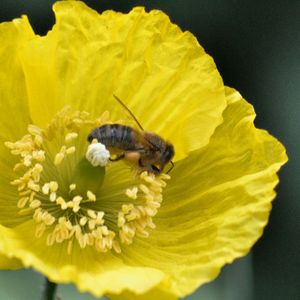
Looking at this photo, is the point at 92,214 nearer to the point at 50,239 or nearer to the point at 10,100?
the point at 50,239

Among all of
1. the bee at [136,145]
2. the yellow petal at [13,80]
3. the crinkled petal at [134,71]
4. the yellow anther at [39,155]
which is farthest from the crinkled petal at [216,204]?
the yellow petal at [13,80]

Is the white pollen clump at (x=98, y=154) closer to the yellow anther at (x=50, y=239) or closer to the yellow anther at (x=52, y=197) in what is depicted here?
the yellow anther at (x=52, y=197)

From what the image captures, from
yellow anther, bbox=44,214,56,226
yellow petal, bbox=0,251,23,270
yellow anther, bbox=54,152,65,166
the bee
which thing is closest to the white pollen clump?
the bee

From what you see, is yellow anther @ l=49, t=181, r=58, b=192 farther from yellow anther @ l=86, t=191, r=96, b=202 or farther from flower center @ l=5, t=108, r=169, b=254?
yellow anther @ l=86, t=191, r=96, b=202

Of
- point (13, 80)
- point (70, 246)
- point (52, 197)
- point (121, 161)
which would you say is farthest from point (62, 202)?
point (13, 80)

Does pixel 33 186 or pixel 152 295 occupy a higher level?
pixel 152 295

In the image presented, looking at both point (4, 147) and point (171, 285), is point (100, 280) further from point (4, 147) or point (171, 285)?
point (4, 147)

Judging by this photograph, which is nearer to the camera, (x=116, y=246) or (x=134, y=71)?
(x=116, y=246)

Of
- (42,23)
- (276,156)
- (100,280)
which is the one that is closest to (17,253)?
(100,280)
